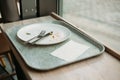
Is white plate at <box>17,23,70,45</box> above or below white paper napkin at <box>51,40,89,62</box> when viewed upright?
above

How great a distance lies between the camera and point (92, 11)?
1.62 metres

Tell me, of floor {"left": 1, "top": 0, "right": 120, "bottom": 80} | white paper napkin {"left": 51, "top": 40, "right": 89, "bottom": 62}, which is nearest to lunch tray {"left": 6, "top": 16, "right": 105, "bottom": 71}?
white paper napkin {"left": 51, "top": 40, "right": 89, "bottom": 62}

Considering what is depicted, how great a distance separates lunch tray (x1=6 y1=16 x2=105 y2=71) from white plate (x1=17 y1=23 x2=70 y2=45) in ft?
0.09

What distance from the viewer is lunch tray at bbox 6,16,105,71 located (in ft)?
2.47

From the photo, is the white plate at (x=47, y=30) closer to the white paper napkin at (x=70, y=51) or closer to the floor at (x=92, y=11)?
the white paper napkin at (x=70, y=51)

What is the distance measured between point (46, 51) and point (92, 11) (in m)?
0.91

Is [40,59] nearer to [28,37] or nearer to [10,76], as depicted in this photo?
[28,37]

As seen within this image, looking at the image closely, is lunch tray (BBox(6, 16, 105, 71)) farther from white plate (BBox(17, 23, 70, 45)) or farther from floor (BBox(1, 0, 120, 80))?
floor (BBox(1, 0, 120, 80))

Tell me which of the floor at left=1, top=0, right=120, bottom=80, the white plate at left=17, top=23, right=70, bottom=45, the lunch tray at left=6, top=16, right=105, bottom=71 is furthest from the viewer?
the floor at left=1, top=0, right=120, bottom=80

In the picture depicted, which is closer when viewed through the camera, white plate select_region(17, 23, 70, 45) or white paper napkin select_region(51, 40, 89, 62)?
white paper napkin select_region(51, 40, 89, 62)

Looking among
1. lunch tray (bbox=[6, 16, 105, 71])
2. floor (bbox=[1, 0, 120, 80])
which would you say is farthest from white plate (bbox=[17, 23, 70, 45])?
floor (bbox=[1, 0, 120, 80])

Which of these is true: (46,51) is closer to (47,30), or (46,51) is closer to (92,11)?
(47,30)

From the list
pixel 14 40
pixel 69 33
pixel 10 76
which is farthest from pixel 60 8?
pixel 10 76

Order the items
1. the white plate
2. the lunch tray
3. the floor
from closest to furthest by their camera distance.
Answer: the lunch tray
the white plate
the floor
